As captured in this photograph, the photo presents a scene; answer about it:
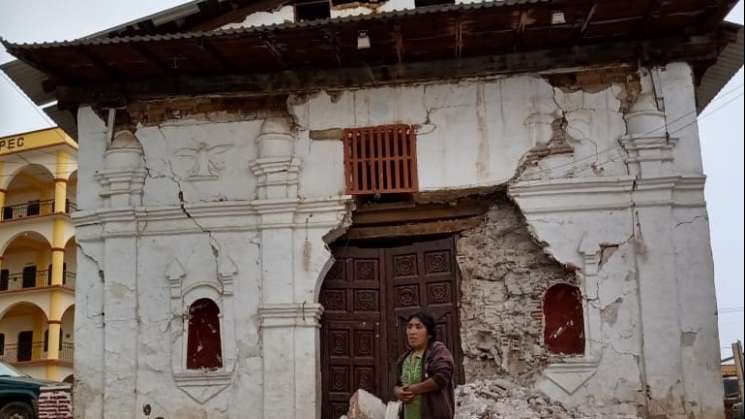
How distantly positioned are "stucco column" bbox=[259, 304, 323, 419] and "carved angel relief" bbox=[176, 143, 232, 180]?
1807 mm

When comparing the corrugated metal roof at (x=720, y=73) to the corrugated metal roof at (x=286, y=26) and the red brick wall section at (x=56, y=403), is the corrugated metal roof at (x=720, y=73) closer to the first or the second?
the corrugated metal roof at (x=286, y=26)

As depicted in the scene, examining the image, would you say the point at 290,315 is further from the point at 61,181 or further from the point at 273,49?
the point at 61,181

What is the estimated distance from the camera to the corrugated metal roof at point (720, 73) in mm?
10789

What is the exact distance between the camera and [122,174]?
1111cm

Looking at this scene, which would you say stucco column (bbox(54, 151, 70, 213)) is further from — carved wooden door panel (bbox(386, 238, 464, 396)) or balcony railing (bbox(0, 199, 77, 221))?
carved wooden door panel (bbox(386, 238, 464, 396))

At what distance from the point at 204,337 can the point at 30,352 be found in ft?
68.1

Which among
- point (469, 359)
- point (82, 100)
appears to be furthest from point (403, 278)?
Result: point (82, 100)

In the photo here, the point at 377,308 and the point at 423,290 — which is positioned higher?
the point at 423,290

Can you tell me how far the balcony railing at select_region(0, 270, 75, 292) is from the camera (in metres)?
29.7

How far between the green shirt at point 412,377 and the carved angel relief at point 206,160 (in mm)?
5098

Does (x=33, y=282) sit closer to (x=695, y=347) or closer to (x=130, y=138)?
(x=130, y=138)

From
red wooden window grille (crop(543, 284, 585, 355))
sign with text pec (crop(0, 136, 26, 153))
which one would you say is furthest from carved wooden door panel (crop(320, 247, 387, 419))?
sign with text pec (crop(0, 136, 26, 153))

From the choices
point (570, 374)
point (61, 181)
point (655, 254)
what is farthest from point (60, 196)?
point (655, 254)

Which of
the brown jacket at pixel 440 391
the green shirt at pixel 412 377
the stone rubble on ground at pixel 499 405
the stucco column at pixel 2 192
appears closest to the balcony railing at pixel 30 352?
the stucco column at pixel 2 192
